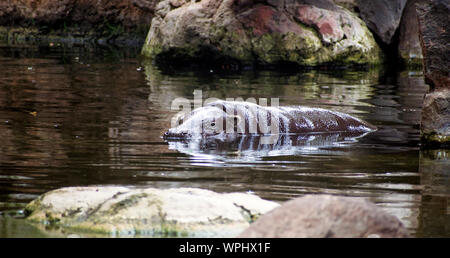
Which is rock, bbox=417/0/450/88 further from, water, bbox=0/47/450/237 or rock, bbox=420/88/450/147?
water, bbox=0/47/450/237

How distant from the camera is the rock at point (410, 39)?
1859cm

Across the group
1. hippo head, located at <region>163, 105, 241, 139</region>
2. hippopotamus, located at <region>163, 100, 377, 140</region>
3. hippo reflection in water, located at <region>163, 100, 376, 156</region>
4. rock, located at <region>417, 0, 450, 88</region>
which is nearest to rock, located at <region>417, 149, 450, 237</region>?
rock, located at <region>417, 0, 450, 88</region>

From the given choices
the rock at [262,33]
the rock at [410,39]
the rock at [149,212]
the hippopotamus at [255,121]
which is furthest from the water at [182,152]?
the rock at [410,39]

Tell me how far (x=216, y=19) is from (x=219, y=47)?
66 cm

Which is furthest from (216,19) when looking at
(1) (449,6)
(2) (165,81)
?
(1) (449,6)


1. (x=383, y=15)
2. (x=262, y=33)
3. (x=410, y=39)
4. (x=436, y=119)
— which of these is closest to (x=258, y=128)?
(x=436, y=119)

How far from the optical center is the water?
18.6ft

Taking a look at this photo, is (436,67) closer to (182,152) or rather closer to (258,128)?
(258,128)

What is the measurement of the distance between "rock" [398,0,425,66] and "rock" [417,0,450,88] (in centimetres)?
1127

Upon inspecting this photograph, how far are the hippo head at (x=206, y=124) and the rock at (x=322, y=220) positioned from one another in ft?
15.0

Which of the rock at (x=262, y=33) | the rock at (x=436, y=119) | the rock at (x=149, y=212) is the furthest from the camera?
the rock at (x=262, y=33)

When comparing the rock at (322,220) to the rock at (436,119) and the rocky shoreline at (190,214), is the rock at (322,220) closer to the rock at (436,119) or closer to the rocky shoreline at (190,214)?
the rocky shoreline at (190,214)

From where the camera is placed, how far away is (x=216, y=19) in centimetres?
1725
